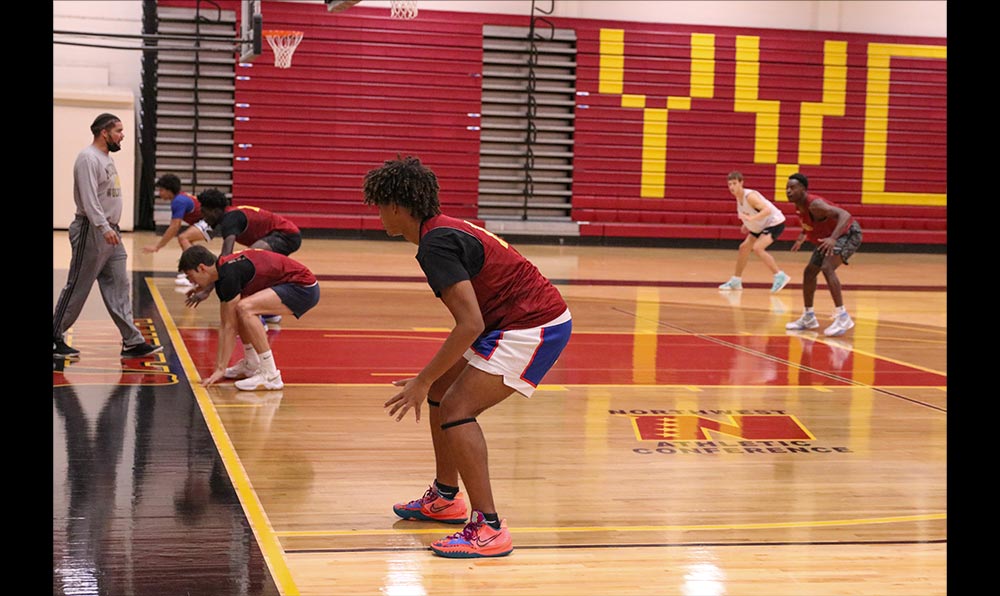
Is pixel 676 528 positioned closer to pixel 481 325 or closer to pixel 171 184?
pixel 481 325

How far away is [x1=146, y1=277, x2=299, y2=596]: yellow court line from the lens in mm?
4484

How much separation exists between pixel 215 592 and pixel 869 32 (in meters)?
24.5

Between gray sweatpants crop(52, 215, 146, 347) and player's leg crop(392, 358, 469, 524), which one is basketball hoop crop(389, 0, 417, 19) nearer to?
gray sweatpants crop(52, 215, 146, 347)

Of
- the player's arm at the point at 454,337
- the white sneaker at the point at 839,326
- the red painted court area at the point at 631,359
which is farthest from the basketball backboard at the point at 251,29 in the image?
the player's arm at the point at 454,337

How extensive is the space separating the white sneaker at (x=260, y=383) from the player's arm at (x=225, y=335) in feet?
0.51

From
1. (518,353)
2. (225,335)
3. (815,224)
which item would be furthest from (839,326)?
(518,353)

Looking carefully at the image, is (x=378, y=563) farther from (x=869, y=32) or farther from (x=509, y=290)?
(x=869, y=32)

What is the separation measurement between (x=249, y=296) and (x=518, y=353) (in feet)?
12.2

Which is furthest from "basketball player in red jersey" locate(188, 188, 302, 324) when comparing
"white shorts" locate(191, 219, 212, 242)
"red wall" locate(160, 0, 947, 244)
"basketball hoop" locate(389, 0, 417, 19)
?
"red wall" locate(160, 0, 947, 244)

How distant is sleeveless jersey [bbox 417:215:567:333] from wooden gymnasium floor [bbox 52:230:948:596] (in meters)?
0.99

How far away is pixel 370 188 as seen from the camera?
4.73 m

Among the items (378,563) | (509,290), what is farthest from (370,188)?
(378,563)

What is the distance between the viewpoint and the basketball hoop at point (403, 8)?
2175 cm

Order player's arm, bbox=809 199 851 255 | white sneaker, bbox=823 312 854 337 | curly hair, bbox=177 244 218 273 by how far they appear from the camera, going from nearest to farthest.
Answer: curly hair, bbox=177 244 218 273
player's arm, bbox=809 199 851 255
white sneaker, bbox=823 312 854 337
